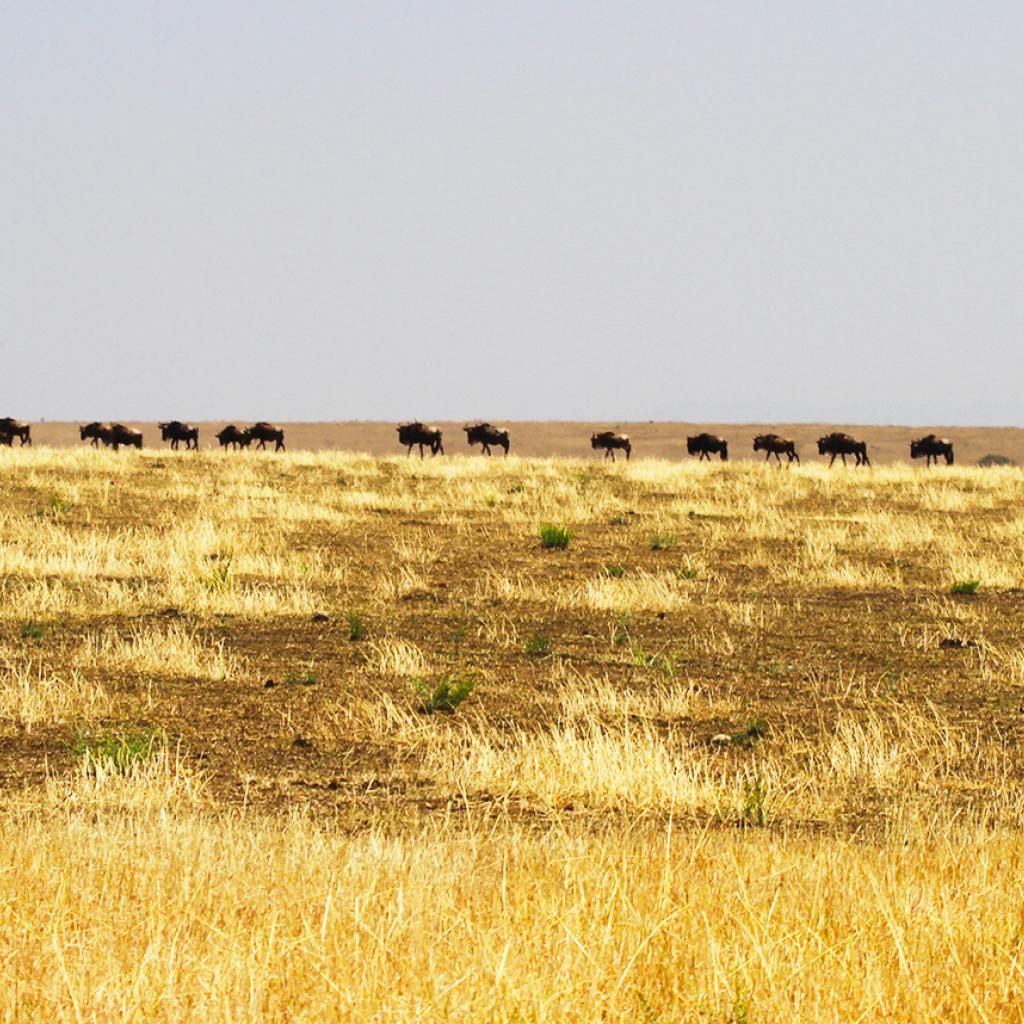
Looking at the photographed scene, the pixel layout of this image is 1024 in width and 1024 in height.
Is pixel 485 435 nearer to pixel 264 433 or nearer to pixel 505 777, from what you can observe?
pixel 264 433

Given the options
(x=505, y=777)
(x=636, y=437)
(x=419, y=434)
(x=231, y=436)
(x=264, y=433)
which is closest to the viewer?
(x=505, y=777)

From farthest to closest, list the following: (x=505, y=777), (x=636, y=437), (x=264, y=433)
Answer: (x=636, y=437)
(x=264, y=433)
(x=505, y=777)

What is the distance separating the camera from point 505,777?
868cm

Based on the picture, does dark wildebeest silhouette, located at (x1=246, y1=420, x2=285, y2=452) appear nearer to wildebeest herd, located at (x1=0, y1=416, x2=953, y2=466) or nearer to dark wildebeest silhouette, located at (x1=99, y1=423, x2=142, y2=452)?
wildebeest herd, located at (x1=0, y1=416, x2=953, y2=466)

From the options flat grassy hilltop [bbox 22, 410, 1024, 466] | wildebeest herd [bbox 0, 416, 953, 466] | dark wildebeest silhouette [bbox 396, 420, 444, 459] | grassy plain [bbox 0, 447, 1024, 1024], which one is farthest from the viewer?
flat grassy hilltop [bbox 22, 410, 1024, 466]

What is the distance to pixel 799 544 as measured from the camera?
23.3 meters

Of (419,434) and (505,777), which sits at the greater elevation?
(419,434)

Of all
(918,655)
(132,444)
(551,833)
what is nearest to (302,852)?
(551,833)

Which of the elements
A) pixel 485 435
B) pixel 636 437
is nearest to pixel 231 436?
pixel 485 435

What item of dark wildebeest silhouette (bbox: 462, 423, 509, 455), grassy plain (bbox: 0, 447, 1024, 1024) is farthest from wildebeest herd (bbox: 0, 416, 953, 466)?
grassy plain (bbox: 0, 447, 1024, 1024)

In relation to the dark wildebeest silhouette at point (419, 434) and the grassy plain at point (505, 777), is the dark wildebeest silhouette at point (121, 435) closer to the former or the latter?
the dark wildebeest silhouette at point (419, 434)

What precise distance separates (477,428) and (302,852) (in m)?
48.2

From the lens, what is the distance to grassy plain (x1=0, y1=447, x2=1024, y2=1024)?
15.3 ft

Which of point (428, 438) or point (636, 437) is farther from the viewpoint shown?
point (636, 437)
